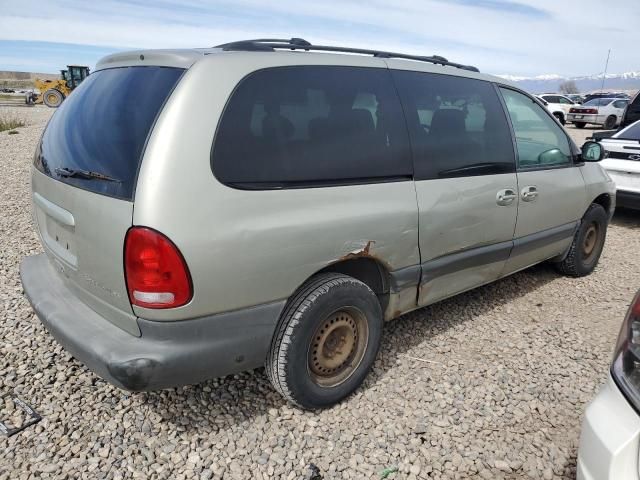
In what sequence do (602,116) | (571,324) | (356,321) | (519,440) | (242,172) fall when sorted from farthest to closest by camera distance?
(602,116) → (571,324) → (356,321) → (519,440) → (242,172)

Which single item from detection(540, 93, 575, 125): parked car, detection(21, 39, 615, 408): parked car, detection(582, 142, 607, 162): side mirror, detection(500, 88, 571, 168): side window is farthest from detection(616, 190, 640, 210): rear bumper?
detection(540, 93, 575, 125): parked car

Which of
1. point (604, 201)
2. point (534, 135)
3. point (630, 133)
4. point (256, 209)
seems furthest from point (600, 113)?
point (256, 209)

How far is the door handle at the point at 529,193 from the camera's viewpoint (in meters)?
3.44

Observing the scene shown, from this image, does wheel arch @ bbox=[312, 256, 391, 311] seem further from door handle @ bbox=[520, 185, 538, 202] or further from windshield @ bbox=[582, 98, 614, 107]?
windshield @ bbox=[582, 98, 614, 107]

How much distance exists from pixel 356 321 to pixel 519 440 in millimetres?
1033

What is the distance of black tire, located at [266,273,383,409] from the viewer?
2.33 meters

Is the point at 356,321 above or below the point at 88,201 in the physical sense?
below

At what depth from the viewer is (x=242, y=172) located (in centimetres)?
209

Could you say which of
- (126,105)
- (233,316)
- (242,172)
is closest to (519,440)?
Result: (233,316)

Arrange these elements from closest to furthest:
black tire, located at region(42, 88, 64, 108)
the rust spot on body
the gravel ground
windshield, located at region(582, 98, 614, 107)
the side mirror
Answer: the gravel ground, the rust spot on body, the side mirror, windshield, located at region(582, 98, 614, 107), black tire, located at region(42, 88, 64, 108)

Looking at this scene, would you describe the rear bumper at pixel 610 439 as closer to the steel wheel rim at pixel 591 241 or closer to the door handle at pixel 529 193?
the door handle at pixel 529 193

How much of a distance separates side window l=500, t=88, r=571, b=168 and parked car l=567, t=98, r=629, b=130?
20811mm

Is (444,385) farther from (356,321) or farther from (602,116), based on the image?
(602,116)

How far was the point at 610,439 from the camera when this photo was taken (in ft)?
4.91
